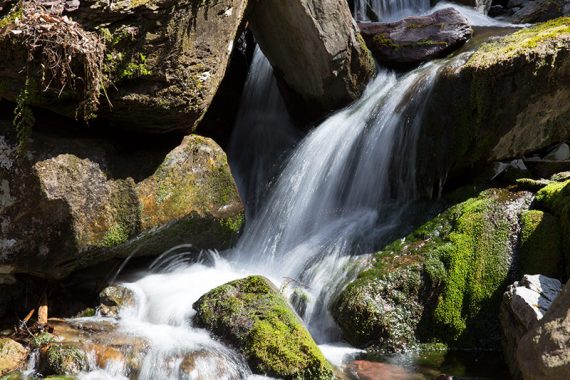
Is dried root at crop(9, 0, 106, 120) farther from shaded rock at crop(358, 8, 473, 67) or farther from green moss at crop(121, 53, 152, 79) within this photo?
shaded rock at crop(358, 8, 473, 67)

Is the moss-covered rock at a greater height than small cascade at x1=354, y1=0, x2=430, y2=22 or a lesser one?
lesser

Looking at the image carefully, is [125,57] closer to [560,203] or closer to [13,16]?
[13,16]

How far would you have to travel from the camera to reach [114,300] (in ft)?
19.2

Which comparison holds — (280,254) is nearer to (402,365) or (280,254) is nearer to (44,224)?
(402,365)

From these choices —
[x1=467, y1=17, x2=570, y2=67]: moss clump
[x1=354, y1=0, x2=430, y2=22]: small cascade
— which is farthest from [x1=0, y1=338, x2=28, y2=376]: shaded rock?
[x1=354, y1=0, x2=430, y2=22]: small cascade

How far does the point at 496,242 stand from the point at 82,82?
405cm

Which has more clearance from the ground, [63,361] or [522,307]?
[63,361]

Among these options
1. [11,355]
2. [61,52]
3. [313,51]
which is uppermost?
[61,52]

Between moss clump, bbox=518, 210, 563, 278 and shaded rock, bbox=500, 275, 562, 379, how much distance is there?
53cm

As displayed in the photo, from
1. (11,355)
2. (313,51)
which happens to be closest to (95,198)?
(11,355)

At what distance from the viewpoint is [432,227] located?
633 cm

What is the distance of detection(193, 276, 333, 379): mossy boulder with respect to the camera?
192 inches

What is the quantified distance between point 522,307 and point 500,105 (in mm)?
2452

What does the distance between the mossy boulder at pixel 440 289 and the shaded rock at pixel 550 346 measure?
1464 mm
